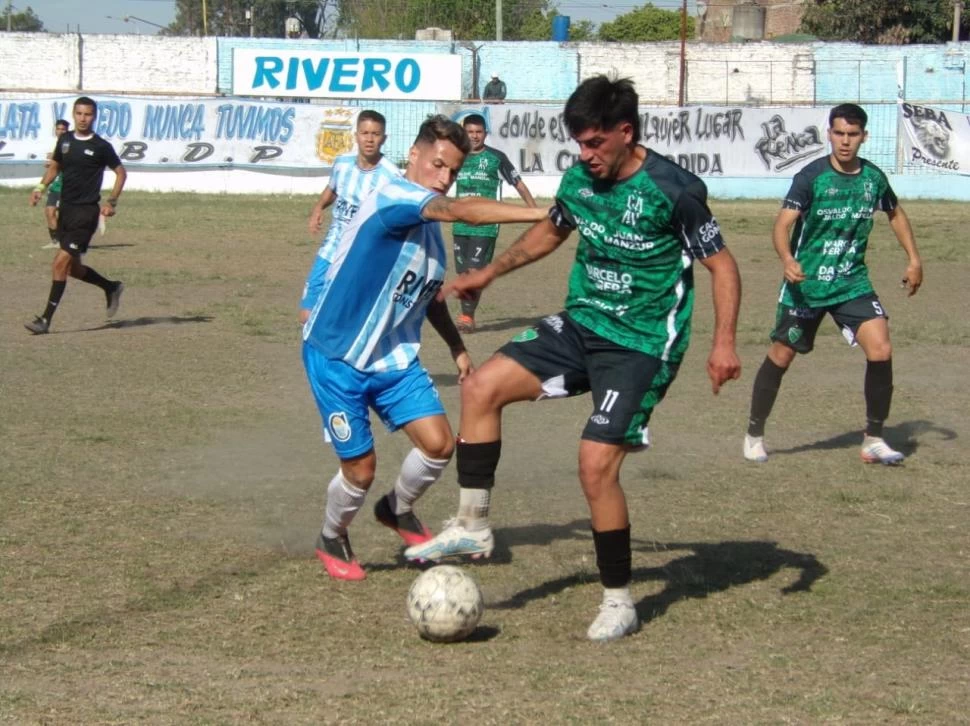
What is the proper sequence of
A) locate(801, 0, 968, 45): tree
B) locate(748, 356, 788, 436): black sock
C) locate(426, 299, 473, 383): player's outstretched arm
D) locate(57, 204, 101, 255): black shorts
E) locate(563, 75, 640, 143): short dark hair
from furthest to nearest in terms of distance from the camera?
locate(801, 0, 968, 45): tree
locate(57, 204, 101, 255): black shorts
locate(748, 356, 788, 436): black sock
locate(426, 299, 473, 383): player's outstretched arm
locate(563, 75, 640, 143): short dark hair

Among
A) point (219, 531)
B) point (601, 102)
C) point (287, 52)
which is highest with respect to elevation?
point (287, 52)

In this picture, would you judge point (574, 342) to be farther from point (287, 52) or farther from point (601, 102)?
point (287, 52)

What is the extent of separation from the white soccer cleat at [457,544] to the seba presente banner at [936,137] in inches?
996

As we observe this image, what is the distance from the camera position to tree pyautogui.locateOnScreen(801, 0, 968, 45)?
159 feet

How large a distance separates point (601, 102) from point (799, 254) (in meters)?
3.77

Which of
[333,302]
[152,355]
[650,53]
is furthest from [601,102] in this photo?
[650,53]

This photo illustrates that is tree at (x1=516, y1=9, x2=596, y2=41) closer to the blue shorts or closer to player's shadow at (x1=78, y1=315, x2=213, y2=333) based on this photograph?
player's shadow at (x1=78, y1=315, x2=213, y2=333)

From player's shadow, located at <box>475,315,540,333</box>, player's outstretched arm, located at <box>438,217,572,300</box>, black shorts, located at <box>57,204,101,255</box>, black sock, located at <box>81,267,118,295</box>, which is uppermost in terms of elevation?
player's outstretched arm, located at <box>438,217,572,300</box>

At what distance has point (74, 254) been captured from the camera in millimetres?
12727

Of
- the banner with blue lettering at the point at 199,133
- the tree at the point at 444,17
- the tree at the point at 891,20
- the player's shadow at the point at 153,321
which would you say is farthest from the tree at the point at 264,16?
the player's shadow at the point at 153,321

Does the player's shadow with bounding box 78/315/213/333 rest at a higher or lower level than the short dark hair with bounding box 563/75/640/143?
lower

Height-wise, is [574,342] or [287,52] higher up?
[287,52]

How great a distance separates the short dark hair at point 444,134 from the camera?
5.39 metres

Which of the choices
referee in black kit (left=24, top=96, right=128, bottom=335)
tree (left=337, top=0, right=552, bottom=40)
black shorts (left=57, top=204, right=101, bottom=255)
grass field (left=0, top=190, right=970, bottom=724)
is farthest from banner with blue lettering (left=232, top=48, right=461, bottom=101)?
grass field (left=0, top=190, right=970, bottom=724)
